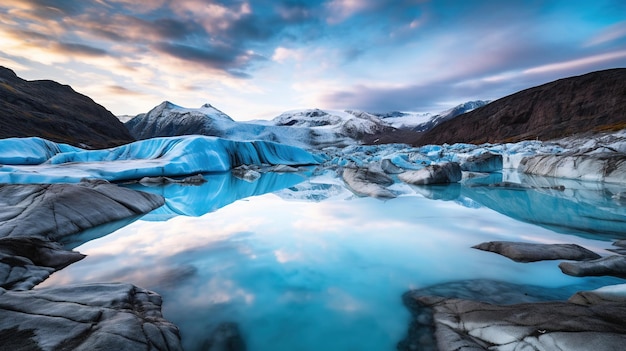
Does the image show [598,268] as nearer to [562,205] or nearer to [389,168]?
[562,205]

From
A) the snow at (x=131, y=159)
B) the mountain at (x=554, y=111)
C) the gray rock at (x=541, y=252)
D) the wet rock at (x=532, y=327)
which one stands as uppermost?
the mountain at (x=554, y=111)

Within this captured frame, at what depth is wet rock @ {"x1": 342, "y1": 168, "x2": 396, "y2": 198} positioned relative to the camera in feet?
30.7

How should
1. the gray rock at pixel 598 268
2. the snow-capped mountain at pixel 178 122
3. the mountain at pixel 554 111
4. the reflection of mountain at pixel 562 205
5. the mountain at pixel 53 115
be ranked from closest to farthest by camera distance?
the gray rock at pixel 598 268 < the reflection of mountain at pixel 562 205 < the mountain at pixel 53 115 < the mountain at pixel 554 111 < the snow-capped mountain at pixel 178 122

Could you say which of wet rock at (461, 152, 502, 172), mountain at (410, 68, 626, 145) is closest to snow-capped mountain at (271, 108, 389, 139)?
mountain at (410, 68, 626, 145)

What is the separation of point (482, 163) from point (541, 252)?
52.8 ft

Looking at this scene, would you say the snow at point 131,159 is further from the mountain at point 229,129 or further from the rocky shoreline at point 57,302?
the mountain at point 229,129

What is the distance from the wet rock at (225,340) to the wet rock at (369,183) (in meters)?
7.13

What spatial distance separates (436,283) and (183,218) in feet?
17.0

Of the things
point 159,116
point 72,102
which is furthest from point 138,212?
point 159,116

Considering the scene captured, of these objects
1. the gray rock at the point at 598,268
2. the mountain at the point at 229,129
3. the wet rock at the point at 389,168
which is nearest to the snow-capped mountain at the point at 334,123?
the mountain at the point at 229,129

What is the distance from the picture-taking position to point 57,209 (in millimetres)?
4855

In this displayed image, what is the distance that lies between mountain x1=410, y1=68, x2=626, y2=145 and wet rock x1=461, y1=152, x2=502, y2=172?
100 feet

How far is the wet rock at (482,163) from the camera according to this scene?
711 inches

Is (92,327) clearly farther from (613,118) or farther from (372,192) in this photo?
(613,118)
